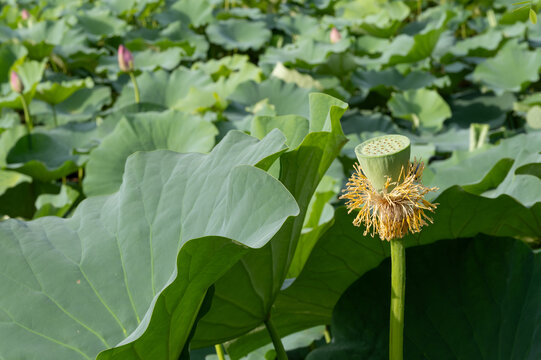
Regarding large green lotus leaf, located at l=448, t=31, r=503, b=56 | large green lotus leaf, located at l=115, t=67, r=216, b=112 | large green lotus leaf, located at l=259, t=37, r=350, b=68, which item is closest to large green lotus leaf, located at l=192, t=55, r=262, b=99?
large green lotus leaf, located at l=115, t=67, r=216, b=112

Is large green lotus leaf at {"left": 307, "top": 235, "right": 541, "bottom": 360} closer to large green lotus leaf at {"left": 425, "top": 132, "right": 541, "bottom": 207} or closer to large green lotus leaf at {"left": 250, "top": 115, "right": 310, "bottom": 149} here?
large green lotus leaf at {"left": 425, "top": 132, "right": 541, "bottom": 207}

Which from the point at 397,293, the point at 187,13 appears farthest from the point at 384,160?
the point at 187,13

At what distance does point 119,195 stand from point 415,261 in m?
0.42

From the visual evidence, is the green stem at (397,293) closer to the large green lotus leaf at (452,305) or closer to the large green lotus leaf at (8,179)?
the large green lotus leaf at (452,305)

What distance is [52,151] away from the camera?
2223 mm

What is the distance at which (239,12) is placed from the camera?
13.9ft

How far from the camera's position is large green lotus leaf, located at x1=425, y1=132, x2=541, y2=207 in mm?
887

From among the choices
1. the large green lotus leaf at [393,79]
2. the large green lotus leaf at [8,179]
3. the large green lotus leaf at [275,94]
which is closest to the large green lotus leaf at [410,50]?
the large green lotus leaf at [393,79]

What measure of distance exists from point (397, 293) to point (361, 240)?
0.27 meters

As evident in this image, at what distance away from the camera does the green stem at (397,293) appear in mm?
569

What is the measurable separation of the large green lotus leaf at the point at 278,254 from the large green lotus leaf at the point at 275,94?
1.49 metres

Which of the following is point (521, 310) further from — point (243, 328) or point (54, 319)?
point (54, 319)

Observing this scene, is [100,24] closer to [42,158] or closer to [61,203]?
[42,158]

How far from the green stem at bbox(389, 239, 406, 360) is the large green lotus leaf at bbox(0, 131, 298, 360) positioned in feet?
0.35
